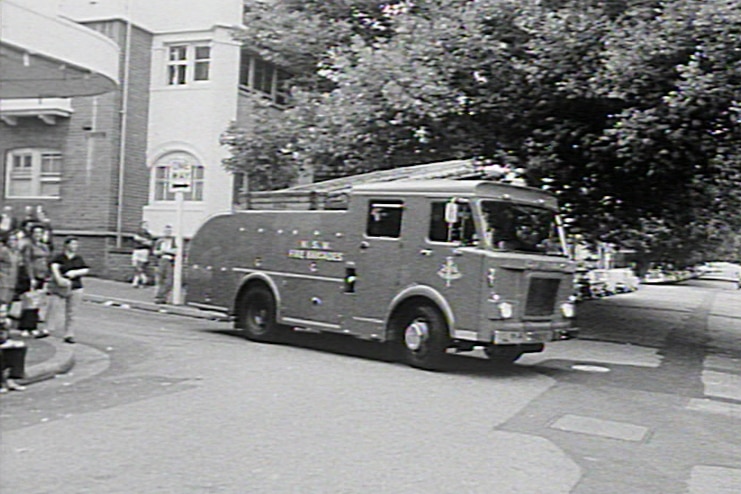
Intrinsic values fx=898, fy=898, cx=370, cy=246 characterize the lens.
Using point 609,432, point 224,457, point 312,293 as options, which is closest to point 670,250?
point 312,293

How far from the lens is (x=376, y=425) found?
324 inches

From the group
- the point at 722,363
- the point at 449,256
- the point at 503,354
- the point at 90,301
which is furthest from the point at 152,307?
the point at 722,363

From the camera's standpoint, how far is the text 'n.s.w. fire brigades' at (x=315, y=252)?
13500mm

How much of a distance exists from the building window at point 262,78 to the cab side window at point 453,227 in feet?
47.0

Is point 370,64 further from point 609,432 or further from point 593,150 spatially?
point 609,432

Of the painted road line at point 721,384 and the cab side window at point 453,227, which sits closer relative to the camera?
the painted road line at point 721,384

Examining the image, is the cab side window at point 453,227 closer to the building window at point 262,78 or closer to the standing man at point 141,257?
the standing man at point 141,257

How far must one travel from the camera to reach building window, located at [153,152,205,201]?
25.2 metres

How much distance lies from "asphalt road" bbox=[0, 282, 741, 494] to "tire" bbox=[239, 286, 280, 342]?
59 cm

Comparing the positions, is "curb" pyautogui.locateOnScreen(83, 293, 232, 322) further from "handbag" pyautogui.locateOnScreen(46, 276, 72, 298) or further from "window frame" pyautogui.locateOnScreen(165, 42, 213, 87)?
"window frame" pyautogui.locateOnScreen(165, 42, 213, 87)

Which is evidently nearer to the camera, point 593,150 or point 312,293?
point 312,293

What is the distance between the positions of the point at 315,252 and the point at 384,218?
147cm

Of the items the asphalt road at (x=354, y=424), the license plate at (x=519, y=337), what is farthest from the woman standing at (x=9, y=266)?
the license plate at (x=519, y=337)

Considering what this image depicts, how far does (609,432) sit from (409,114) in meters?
9.10
